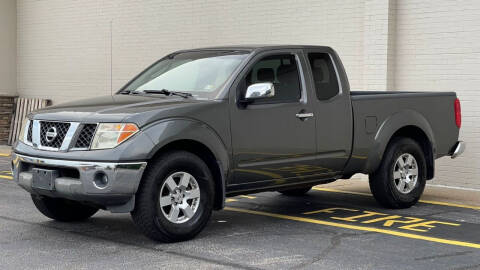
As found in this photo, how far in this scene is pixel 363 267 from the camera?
6250 mm

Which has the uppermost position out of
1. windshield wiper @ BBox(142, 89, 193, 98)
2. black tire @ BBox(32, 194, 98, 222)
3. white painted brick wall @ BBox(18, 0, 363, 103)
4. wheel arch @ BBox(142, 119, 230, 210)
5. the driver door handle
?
white painted brick wall @ BBox(18, 0, 363, 103)

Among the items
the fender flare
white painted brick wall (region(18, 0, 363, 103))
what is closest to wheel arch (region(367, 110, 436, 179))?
the fender flare

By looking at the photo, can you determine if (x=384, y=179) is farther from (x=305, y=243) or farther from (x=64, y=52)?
(x=64, y=52)

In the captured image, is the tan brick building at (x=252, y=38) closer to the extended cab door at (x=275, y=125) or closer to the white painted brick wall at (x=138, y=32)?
the white painted brick wall at (x=138, y=32)

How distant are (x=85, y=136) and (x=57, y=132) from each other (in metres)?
0.37

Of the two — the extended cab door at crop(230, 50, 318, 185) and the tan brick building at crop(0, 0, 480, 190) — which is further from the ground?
the tan brick building at crop(0, 0, 480, 190)

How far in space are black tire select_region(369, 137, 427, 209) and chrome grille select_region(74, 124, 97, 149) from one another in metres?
3.65

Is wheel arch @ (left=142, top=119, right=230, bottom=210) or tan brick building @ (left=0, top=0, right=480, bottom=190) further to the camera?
tan brick building @ (left=0, top=0, right=480, bottom=190)

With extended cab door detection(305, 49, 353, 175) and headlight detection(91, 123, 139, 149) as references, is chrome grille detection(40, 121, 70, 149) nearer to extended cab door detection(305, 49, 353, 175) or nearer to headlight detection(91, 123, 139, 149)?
headlight detection(91, 123, 139, 149)

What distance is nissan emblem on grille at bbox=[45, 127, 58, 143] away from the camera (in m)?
7.20

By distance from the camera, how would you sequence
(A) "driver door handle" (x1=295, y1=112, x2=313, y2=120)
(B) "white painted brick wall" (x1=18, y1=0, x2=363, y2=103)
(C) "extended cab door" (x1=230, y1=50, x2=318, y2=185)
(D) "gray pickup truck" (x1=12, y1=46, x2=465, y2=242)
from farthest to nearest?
(B) "white painted brick wall" (x1=18, y1=0, x2=363, y2=103) → (A) "driver door handle" (x1=295, y1=112, x2=313, y2=120) → (C) "extended cab door" (x1=230, y1=50, x2=318, y2=185) → (D) "gray pickup truck" (x1=12, y1=46, x2=465, y2=242)

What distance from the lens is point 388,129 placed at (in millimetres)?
9031

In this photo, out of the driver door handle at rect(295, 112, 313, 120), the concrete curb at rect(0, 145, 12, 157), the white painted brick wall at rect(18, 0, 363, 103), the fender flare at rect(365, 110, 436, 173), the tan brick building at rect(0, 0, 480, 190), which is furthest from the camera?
the concrete curb at rect(0, 145, 12, 157)

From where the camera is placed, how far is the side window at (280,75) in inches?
318
